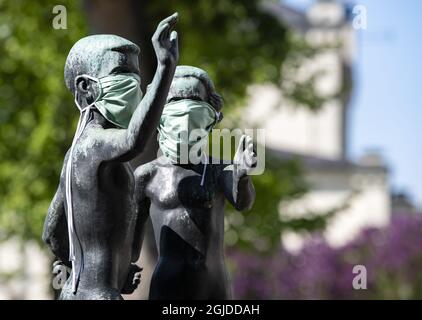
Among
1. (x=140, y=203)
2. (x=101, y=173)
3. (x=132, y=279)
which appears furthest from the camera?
(x=140, y=203)

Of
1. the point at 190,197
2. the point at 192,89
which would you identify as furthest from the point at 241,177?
the point at 192,89

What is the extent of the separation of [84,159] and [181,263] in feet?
2.52

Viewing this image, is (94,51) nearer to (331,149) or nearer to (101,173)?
(101,173)

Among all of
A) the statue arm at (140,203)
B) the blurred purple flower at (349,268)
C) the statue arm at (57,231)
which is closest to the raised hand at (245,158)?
the statue arm at (140,203)

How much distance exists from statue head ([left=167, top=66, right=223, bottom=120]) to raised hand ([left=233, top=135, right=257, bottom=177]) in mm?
450

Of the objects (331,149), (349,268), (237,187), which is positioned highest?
(331,149)

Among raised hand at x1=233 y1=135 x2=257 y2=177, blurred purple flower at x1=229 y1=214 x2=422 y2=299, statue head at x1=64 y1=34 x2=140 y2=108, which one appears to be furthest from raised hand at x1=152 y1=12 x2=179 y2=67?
blurred purple flower at x1=229 y1=214 x2=422 y2=299

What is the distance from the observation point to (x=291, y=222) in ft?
55.8

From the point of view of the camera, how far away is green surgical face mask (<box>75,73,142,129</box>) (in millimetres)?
4898

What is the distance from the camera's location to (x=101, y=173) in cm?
482

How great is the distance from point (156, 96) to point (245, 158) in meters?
0.66

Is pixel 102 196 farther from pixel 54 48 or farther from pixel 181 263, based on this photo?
pixel 54 48

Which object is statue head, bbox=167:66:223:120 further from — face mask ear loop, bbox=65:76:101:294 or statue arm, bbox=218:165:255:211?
face mask ear loop, bbox=65:76:101:294
